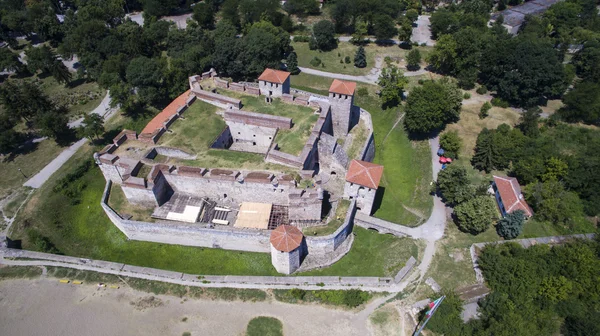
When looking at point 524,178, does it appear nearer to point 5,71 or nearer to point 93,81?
point 93,81

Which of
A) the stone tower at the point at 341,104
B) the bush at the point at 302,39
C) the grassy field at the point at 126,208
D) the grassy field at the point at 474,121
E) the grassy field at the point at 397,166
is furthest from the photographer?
the bush at the point at 302,39

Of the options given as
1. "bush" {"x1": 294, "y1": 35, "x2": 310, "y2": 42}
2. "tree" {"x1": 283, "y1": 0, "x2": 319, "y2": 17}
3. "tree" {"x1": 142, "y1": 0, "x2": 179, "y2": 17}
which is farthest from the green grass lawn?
"tree" {"x1": 142, "y1": 0, "x2": 179, "y2": 17}

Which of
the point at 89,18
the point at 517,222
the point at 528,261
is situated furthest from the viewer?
the point at 89,18

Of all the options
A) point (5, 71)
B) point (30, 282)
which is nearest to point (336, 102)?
point (30, 282)

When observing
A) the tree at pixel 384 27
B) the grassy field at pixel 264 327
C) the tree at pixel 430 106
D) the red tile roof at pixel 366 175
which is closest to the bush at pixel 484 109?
the tree at pixel 430 106

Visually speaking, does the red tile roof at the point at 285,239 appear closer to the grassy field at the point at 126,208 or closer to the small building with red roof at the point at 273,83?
the grassy field at the point at 126,208

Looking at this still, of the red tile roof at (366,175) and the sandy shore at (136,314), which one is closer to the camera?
the sandy shore at (136,314)
